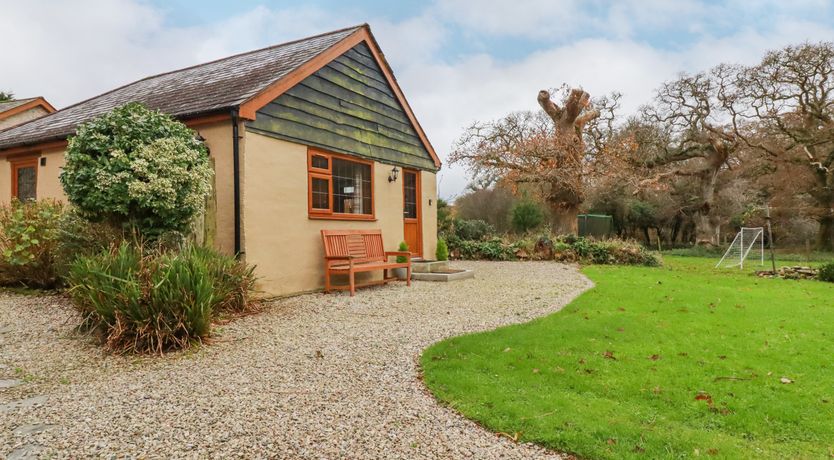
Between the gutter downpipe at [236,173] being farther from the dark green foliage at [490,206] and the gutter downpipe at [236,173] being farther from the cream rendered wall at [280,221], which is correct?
the dark green foliage at [490,206]

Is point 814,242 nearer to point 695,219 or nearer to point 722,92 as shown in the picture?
point 695,219

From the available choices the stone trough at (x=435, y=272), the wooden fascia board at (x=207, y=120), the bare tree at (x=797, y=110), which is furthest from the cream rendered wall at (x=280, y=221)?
the bare tree at (x=797, y=110)

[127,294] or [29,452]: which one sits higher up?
[127,294]

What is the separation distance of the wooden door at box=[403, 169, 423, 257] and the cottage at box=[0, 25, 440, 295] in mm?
28

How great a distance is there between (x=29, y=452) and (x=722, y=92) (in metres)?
26.7

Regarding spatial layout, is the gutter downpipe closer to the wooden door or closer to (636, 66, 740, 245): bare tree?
the wooden door

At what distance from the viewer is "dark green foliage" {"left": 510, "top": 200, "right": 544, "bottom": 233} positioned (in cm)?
2108

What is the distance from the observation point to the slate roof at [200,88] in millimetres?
8047

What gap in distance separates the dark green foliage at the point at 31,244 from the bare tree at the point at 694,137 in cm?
2280

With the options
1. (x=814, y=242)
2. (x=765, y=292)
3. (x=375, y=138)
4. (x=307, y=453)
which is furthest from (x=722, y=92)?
(x=307, y=453)

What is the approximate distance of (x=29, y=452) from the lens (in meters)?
2.58

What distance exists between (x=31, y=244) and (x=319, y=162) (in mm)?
4864

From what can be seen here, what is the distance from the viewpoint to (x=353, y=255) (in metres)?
9.00

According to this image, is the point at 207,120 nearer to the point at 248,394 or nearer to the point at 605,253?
the point at 248,394
